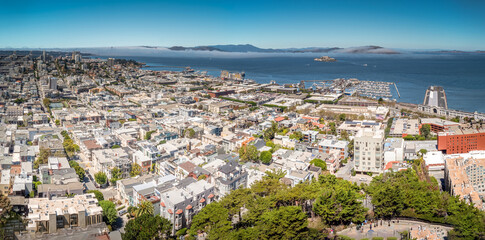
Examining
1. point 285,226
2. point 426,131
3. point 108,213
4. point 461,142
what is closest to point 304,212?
point 285,226

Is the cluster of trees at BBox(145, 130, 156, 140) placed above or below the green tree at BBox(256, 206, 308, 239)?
above

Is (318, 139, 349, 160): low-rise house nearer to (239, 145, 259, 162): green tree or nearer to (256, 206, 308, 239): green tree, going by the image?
(239, 145, 259, 162): green tree

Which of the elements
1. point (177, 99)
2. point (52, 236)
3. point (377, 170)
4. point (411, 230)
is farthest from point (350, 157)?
point (177, 99)

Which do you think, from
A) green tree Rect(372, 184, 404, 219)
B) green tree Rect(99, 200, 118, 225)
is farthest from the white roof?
green tree Rect(99, 200, 118, 225)

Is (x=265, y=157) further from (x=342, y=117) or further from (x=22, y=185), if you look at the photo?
(x=342, y=117)

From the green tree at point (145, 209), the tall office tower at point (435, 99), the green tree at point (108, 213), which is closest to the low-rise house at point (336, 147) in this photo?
the green tree at point (145, 209)

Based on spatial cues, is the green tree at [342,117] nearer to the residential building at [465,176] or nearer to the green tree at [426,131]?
the green tree at [426,131]

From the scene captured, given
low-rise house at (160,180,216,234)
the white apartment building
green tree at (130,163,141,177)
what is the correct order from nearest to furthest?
low-rise house at (160,180,216,234) → green tree at (130,163,141,177) → the white apartment building
